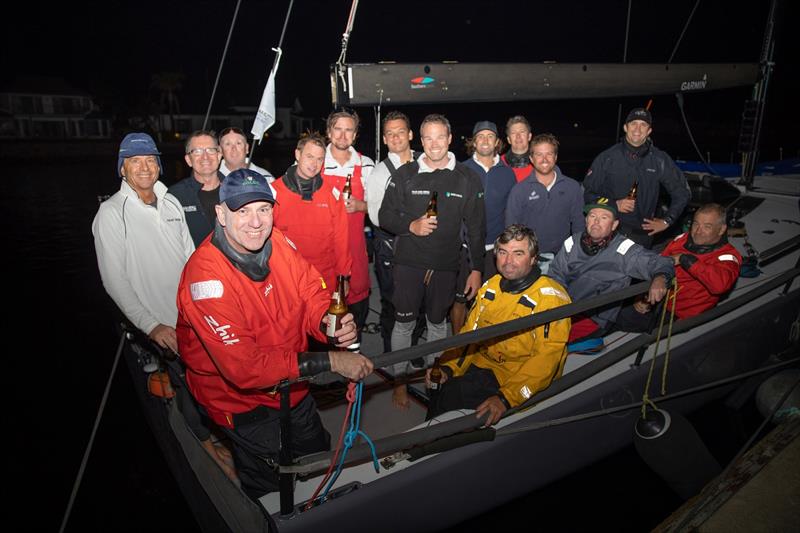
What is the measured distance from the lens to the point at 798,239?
4.80m

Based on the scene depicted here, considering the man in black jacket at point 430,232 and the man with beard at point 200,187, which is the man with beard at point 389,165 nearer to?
the man in black jacket at point 430,232

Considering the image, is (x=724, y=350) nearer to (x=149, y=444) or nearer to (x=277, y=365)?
(x=277, y=365)

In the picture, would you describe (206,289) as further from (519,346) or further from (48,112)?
(48,112)

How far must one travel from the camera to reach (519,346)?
3262mm

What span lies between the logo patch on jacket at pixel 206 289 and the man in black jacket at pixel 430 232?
1.93 meters

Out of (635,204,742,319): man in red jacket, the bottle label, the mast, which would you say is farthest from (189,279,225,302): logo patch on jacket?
the mast

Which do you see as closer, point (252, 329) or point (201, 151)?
point (252, 329)

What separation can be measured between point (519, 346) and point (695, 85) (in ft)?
13.1

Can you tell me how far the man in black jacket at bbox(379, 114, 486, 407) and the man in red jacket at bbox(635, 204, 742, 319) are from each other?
5.49 ft

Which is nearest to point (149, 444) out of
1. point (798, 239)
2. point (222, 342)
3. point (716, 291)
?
point (222, 342)

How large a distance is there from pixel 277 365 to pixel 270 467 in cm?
77

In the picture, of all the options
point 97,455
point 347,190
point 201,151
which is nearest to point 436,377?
point 347,190

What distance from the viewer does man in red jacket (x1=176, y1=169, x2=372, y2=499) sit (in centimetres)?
225

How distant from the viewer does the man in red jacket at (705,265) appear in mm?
3850
